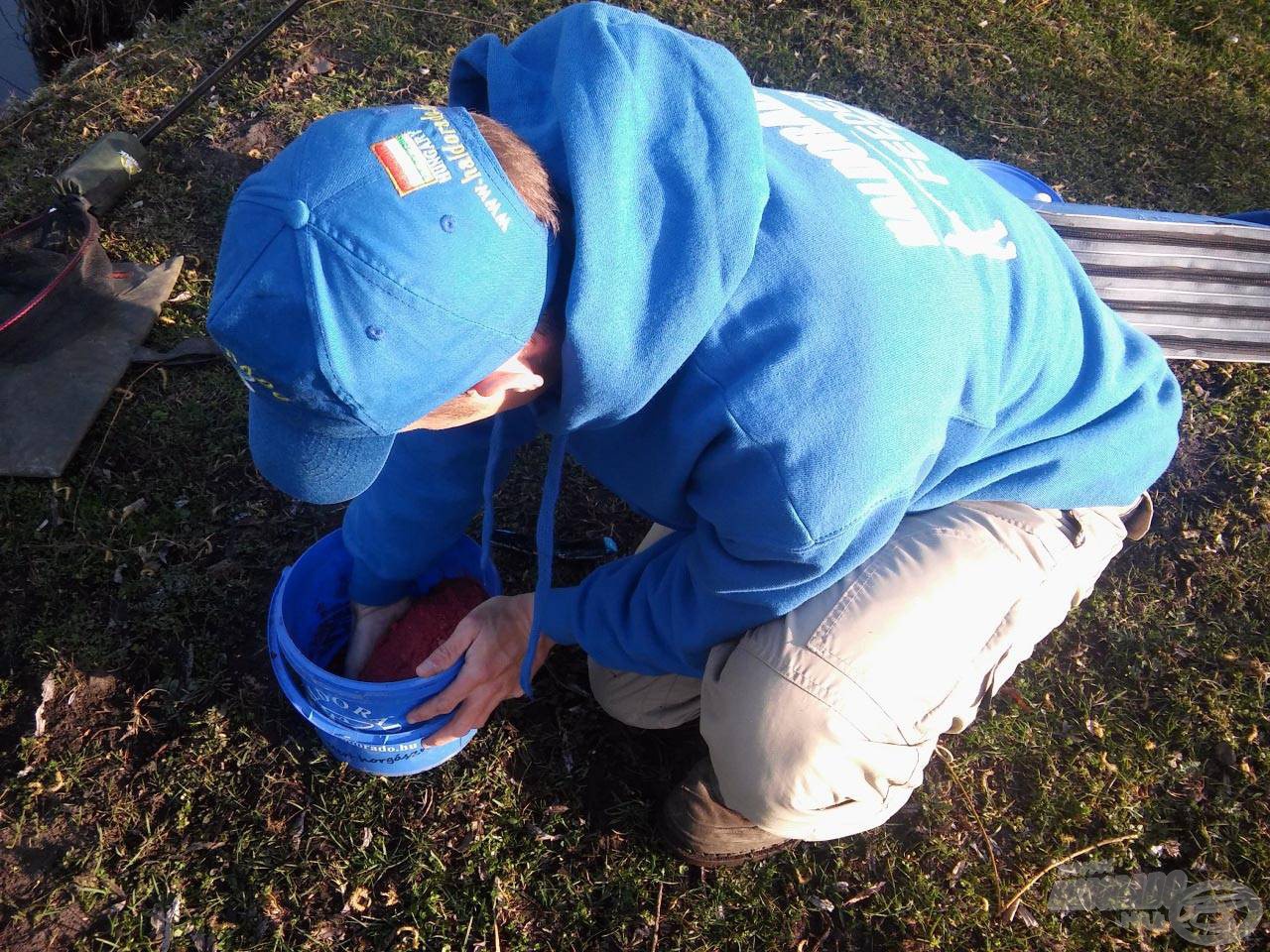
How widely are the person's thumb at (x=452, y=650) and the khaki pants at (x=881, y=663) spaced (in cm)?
48

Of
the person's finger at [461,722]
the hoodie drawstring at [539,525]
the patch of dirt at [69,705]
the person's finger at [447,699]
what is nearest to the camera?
the hoodie drawstring at [539,525]

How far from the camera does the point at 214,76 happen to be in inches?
122

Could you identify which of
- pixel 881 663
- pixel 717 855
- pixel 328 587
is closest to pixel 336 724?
pixel 328 587

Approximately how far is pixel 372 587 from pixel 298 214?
1123 millimetres

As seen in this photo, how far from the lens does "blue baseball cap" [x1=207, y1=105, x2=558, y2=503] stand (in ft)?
3.26

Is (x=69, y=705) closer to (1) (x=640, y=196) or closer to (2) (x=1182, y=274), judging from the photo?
(1) (x=640, y=196)

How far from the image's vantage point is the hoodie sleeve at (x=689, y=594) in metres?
1.42

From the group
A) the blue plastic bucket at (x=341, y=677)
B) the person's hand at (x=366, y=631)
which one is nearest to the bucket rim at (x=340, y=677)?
the blue plastic bucket at (x=341, y=677)

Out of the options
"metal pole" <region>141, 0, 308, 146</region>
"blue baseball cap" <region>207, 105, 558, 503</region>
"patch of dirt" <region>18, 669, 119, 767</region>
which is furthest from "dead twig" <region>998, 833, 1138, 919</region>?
"metal pole" <region>141, 0, 308, 146</region>

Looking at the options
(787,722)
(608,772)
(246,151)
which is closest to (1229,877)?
(787,722)

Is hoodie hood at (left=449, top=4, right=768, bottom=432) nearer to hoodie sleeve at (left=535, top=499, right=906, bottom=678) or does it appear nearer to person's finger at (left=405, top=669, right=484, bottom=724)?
hoodie sleeve at (left=535, top=499, right=906, bottom=678)

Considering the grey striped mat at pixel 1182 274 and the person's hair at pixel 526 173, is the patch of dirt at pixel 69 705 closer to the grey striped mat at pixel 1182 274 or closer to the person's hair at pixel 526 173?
the person's hair at pixel 526 173

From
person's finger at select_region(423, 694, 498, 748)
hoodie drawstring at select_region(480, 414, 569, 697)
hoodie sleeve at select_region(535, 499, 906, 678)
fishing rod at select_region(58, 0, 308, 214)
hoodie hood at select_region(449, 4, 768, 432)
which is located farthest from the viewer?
fishing rod at select_region(58, 0, 308, 214)

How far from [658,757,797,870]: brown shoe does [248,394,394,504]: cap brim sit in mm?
1047
